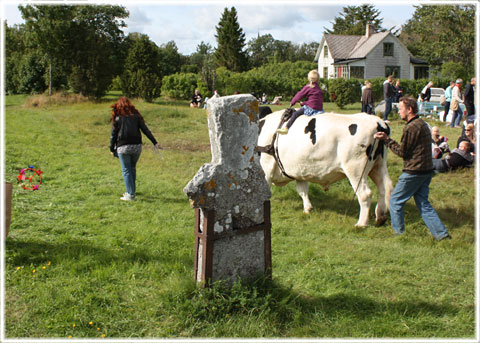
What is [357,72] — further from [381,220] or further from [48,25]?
[381,220]

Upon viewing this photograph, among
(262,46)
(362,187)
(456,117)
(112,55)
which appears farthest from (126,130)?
(262,46)

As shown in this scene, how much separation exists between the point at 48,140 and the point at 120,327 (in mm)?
13551

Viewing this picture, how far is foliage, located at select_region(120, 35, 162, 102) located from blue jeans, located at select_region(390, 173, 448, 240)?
28.1 meters

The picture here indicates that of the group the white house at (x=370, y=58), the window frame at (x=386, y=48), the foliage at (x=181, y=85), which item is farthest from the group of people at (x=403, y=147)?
the window frame at (x=386, y=48)

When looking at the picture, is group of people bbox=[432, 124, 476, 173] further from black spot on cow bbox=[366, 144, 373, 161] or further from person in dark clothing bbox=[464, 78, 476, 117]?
person in dark clothing bbox=[464, 78, 476, 117]

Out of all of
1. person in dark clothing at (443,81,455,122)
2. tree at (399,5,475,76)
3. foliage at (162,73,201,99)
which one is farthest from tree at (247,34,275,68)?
person in dark clothing at (443,81,455,122)

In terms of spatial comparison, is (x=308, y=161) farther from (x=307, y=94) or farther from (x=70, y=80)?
(x=70, y=80)

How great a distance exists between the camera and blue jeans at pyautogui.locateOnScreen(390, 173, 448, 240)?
6.82 meters

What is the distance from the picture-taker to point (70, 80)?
35.2 meters

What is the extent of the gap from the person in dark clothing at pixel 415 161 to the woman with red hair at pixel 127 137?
477 cm

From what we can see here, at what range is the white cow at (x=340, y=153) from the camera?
757cm

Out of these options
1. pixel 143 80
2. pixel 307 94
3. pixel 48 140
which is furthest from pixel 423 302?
pixel 143 80

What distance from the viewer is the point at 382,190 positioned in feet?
25.8

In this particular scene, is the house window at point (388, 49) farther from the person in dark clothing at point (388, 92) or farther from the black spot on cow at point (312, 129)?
the black spot on cow at point (312, 129)
